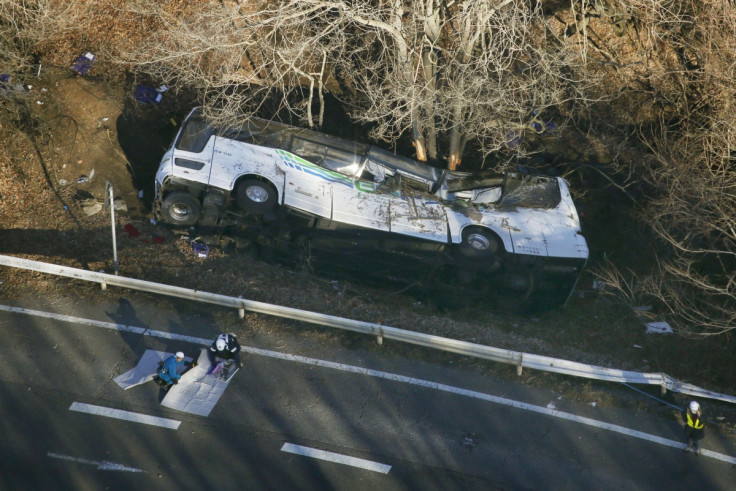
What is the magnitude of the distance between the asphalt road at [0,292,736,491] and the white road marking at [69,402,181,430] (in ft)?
0.15

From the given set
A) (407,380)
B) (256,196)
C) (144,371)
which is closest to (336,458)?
(407,380)

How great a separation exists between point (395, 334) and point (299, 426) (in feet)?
6.48

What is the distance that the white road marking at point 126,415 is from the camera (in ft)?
26.2

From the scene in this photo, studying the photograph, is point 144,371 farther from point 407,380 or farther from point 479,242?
point 479,242

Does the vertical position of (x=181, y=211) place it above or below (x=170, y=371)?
above

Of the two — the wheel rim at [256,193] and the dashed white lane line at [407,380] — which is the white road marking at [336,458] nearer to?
the dashed white lane line at [407,380]

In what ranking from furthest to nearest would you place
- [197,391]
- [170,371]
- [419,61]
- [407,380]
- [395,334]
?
[419,61]
[395,334]
[407,380]
[197,391]
[170,371]

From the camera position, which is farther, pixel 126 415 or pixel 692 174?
pixel 692 174

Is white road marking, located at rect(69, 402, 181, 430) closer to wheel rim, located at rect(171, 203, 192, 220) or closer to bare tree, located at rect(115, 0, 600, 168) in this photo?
wheel rim, located at rect(171, 203, 192, 220)

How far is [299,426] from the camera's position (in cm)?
817

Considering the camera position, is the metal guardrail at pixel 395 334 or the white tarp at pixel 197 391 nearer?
the white tarp at pixel 197 391

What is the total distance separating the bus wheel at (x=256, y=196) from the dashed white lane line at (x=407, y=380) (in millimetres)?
2872

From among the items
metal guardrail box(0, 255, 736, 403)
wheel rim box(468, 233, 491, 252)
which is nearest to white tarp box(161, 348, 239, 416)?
metal guardrail box(0, 255, 736, 403)

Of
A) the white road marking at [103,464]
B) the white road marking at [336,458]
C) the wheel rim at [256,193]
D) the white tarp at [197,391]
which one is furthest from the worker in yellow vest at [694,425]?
the wheel rim at [256,193]
